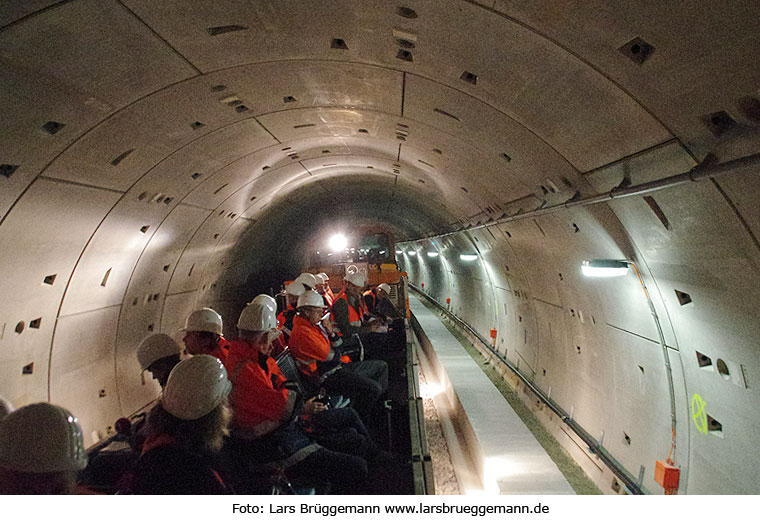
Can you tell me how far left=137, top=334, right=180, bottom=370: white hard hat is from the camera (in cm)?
415

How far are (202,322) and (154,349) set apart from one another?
1034 millimetres

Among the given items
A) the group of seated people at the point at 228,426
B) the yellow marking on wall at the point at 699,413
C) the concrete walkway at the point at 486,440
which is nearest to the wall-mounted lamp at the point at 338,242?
the concrete walkway at the point at 486,440

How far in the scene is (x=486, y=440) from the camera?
8.14m

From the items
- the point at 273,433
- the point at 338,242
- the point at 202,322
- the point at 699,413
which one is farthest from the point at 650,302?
the point at 338,242

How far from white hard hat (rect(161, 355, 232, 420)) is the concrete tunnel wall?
92.1 inches

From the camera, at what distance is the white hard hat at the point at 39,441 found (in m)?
2.02

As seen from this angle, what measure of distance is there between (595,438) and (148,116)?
280 inches

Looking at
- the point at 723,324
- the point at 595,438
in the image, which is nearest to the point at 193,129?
the point at 723,324

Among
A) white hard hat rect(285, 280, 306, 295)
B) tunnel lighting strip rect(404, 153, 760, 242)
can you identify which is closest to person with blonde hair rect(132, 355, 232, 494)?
tunnel lighting strip rect(404, 153, 760, 242)

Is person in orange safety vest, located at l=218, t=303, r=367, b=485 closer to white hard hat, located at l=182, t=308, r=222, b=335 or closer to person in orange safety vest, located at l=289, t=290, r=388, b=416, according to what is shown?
white hard hat, located at l=182, t=308, r=222, b=335

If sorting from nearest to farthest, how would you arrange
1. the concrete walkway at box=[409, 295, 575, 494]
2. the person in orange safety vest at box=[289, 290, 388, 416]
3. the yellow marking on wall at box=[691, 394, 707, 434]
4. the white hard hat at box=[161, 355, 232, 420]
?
the white hard hat at box=[161, 355, 232, 420], the yellow marking on wall at box=[691, 394, 707, 434], the person in orange safety vest at box=[289, 290, 388, 416], the concrete walkway at box=[409, 295, 575, 494]

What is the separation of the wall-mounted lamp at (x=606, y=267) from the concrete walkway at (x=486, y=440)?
318cm

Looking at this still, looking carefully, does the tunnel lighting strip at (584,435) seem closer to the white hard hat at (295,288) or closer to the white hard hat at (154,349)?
the white hard hat at (295,288)

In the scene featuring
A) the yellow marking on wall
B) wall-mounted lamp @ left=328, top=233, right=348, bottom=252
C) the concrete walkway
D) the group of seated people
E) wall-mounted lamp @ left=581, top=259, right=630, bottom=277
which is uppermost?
wall-mounted lamp @ left=328, top=233, right=348, bottom=252
